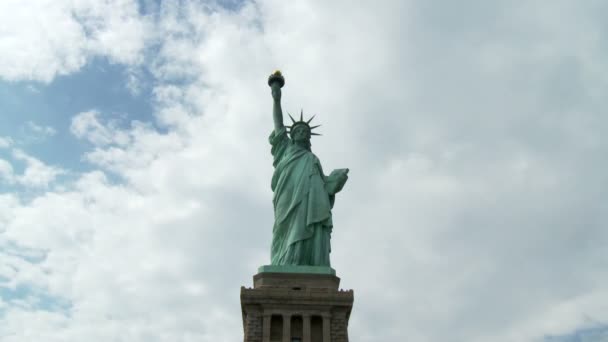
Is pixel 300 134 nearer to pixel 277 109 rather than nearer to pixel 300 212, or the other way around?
pixel 277 109

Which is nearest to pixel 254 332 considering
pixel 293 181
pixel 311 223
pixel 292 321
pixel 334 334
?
pixel 292 321

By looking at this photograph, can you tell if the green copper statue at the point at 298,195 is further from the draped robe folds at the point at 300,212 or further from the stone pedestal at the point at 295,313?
the stone pedestal at the point at 295,313

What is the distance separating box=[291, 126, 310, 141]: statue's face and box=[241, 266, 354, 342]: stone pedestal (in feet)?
28.7

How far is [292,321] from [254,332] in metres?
1.66

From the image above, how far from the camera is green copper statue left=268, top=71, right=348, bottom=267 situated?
1164 inches

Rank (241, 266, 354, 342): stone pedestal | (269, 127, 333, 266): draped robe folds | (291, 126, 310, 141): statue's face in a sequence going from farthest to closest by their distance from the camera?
(291, 126, 310, 141): statue's face < (269, 127, 333, 266): draped robe folds < (241, 266, 354, 342): stone pedestal

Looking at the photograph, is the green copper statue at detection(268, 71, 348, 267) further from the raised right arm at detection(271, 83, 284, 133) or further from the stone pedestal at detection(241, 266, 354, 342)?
the stone pedestal at detection(241, 266, 354, 342)

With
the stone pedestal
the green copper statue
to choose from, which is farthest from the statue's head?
the stone pedestal

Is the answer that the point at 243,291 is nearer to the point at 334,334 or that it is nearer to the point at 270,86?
the point at 334,334

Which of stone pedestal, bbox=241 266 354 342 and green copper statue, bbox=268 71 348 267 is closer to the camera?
stone pedestal, bbox=241 266 354 342

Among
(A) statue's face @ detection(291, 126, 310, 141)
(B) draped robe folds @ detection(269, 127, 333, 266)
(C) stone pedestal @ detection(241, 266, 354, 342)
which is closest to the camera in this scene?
(C) stone pedestal @ detection(241, 266, 354, 342)

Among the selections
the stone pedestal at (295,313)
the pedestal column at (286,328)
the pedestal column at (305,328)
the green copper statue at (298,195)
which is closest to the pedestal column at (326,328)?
the stone pedestal at (295,313)

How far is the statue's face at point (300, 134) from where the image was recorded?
33.3 metres

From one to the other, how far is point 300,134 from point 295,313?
403 inches
